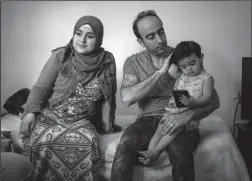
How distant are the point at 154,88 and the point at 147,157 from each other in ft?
0.81

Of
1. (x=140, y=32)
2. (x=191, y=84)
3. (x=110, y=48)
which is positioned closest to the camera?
(x=191, y=84)

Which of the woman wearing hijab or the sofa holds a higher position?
the woman wearing hijab

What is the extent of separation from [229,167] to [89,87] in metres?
0.54

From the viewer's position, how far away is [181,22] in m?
1.57

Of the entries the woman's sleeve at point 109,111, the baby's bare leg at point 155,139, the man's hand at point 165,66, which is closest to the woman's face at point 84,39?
Result: the woman's sleeve at point 109,111

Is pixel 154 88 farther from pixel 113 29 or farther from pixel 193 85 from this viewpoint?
pixel 113 29

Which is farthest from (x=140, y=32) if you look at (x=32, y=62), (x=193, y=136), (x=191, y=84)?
(x=32, y=62)

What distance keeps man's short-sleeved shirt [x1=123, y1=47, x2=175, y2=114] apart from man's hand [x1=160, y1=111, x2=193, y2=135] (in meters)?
0.11

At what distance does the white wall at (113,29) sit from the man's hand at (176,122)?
50 cm

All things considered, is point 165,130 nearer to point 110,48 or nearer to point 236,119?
point 110,48

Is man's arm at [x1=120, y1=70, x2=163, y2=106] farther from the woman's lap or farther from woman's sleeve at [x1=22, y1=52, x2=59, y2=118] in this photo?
woman's sleeve at [x1=22, y1=52, x2=59, y2=118]

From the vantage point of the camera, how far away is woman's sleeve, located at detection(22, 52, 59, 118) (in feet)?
3.92

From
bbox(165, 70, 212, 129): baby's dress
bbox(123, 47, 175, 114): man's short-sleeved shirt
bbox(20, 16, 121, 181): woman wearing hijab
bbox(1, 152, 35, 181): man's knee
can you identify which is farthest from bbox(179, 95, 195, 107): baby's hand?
bbox(1, 152, 35, 181): man's knee

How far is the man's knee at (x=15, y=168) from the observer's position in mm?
859
